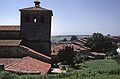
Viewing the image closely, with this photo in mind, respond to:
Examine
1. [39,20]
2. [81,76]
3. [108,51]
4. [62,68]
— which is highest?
[39,20]

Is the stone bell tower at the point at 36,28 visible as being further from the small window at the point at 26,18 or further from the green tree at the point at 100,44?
the green tree at the point at 100,44

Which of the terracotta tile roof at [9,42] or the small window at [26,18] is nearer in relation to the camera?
the terracotta tile roof at [9,42]

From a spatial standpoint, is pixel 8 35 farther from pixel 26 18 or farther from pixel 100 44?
pixel 100 44

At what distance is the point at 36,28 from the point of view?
39.4 m

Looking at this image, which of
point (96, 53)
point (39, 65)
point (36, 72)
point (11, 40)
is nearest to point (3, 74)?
point (36, 72)

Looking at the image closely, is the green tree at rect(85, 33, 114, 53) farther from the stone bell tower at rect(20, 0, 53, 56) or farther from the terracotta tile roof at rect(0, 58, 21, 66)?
the terracotta tile roof at rect(0, 58, 21, 66)

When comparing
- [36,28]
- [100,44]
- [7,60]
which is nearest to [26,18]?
[36,28]

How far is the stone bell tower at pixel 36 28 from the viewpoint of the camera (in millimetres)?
39312

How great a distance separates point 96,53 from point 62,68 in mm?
46290

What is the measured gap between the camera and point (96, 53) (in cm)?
8981

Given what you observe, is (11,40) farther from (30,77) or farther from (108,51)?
(108,51)

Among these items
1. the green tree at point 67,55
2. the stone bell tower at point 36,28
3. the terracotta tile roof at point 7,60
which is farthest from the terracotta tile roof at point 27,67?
the green tree at point 67,55

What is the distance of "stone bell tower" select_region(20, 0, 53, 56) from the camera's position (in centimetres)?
3931

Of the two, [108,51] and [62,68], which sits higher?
[62,68]
